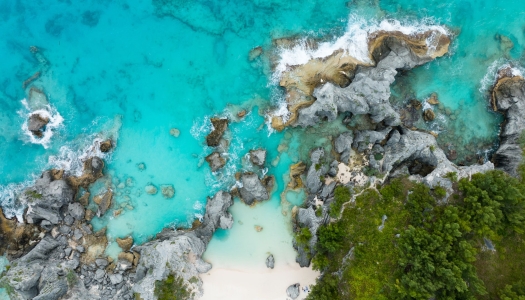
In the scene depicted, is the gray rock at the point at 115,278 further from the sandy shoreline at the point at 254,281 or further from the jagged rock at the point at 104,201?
the sandy shoreline at the point at 254,281

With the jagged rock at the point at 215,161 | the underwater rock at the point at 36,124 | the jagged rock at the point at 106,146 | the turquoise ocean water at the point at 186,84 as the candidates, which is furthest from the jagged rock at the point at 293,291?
the underwater rock at the point at 36,124

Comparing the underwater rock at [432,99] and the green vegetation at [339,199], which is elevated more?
the underwater rock at [432,99]

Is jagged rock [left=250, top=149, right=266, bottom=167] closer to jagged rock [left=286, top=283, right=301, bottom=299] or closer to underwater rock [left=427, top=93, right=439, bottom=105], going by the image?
jagged rock [left=286, top=283, right=301, bottom=299]

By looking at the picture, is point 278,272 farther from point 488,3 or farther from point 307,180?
point 488,3

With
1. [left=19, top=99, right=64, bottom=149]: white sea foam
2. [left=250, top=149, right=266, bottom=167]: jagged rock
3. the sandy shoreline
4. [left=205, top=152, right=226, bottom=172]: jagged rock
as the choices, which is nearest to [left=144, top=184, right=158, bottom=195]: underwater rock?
[left=205, top=152, right=226, bottom=172]: jagged rock

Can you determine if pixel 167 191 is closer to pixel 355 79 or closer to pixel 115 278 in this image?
pixel 115 278

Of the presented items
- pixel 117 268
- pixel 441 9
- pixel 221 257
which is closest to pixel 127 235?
pixel 117 268
